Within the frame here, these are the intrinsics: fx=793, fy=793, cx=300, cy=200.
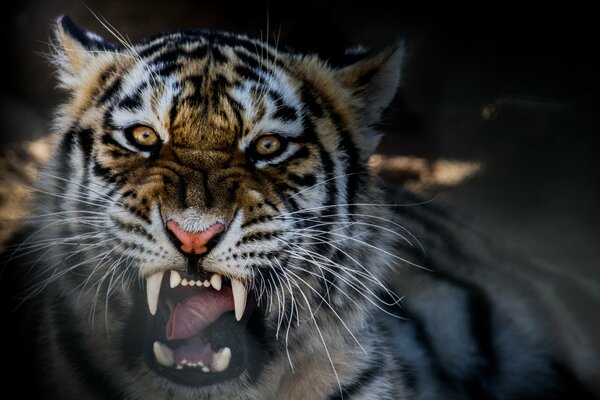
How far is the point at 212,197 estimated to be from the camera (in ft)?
4.07

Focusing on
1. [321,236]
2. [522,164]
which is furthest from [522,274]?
[321,236]

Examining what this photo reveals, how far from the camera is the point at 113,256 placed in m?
1.29

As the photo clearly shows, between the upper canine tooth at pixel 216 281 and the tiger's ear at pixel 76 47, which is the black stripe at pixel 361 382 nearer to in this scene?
the upper canine tooth at pixel 216 281

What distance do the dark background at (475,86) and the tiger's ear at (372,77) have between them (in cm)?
3

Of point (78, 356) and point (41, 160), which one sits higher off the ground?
point (41, 160)

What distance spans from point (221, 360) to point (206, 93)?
0.44m

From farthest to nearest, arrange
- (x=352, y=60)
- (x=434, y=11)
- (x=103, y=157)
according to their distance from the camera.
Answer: (x=434, y=11) → (x=352, y=60) → (x=103, y=157)

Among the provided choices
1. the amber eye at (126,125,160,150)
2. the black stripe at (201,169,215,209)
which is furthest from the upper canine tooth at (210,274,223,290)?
the amber eye at (126,125,160,150)

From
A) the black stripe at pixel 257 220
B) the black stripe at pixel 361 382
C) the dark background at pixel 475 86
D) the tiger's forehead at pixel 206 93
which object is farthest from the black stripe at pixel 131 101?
the black stripe at pixel 361 382

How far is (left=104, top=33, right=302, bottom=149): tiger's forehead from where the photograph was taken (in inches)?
49.9

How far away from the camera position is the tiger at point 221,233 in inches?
49.5

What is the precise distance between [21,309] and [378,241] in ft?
2.07

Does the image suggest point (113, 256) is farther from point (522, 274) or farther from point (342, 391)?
point (522, 274)

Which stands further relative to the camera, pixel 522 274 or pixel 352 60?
pixel 522 274
